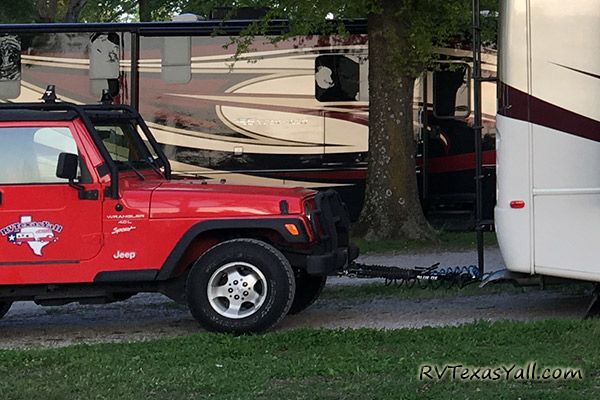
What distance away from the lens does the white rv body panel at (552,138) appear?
8.41 meters

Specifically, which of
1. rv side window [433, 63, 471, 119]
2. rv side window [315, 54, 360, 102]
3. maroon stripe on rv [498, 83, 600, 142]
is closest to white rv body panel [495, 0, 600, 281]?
maroon stripe on rv [498, 83, 600, 142]

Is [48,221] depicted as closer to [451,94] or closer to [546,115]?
[546,115]

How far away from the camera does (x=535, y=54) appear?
27.9ft

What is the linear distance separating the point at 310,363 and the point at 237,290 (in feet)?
4.91

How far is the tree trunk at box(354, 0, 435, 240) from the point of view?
14.7 m

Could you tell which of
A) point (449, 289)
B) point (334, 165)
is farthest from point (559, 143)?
point (334, 165)

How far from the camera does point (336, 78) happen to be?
16250mm

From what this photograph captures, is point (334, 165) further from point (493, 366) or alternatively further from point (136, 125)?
point (493, 366)

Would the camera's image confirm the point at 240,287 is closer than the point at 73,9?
Yes

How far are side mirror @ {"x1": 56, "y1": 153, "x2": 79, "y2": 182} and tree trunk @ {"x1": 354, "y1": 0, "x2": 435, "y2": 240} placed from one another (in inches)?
273

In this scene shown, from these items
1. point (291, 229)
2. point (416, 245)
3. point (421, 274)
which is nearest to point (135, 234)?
point (291, 229)

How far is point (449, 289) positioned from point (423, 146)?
6.58m

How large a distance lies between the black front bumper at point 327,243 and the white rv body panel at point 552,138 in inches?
54.8

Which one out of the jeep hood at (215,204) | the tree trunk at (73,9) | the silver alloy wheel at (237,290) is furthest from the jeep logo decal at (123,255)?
the tree trunk at (73,9)
